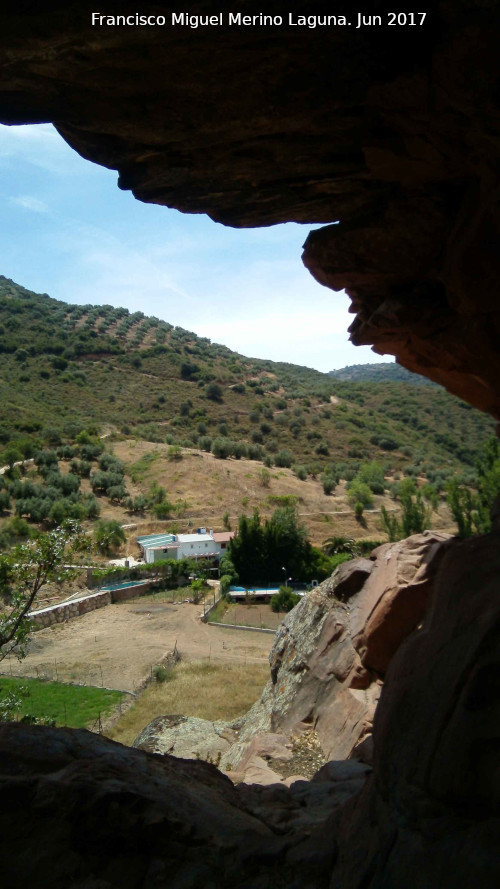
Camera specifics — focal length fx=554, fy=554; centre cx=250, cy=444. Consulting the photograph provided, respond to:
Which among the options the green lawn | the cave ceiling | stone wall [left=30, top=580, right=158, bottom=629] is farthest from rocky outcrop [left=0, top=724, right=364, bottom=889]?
stone wall [left=30, top=580, right=158, bottom=629]

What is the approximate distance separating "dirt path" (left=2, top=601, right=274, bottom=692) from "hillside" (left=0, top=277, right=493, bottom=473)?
29182mm

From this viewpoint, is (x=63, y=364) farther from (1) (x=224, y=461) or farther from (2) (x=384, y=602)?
(2) (x=384, y=602)

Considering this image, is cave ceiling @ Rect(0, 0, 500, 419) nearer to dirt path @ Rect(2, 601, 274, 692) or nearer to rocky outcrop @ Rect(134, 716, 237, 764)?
rocky outcrop @ Rect(134, 716, 237, 764)

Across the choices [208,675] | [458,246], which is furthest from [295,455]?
[458,246]

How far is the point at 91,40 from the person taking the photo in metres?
5.20

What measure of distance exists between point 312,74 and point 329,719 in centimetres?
1086

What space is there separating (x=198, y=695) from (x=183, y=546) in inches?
845

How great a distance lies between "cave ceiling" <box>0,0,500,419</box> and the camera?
5238mm

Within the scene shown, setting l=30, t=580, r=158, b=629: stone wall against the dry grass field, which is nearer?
the dry grass field

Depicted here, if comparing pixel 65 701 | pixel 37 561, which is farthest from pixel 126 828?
pixel 65 701

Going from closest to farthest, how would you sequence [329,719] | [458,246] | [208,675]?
[458,246] → [329,719] → [208,675]

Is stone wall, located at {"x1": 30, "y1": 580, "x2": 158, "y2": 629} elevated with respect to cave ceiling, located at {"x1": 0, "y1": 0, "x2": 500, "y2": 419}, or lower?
lower

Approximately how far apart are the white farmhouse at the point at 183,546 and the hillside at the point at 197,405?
20.0 m

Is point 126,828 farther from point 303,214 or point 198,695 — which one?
point 198,695
